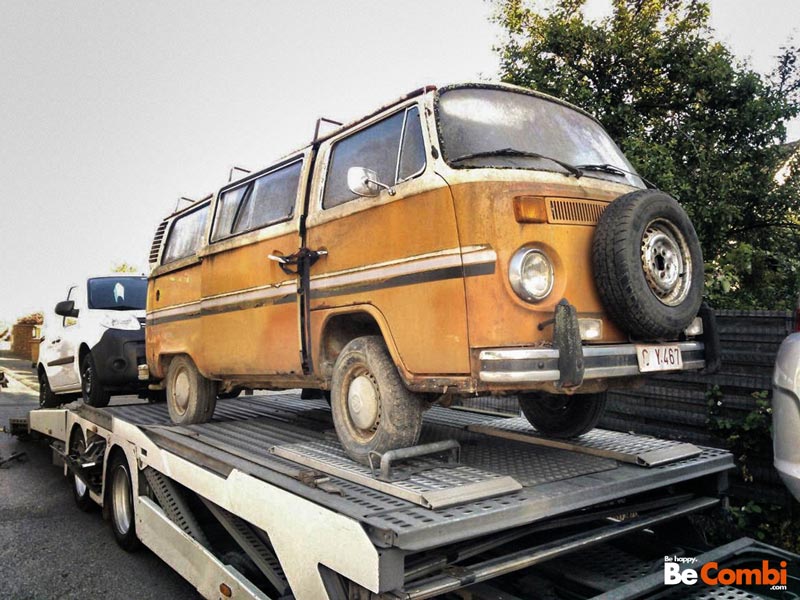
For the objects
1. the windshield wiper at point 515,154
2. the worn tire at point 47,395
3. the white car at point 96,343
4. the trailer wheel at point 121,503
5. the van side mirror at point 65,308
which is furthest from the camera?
the worn tire at point 47,395

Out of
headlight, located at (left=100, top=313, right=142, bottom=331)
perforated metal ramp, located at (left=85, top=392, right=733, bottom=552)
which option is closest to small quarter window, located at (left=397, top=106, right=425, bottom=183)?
perforated metal ramp, located at (left=85, top=392, right=733, bottom=552)

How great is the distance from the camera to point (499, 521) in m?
2.35

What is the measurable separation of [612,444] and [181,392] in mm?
3520

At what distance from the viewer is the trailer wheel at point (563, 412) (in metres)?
3.86

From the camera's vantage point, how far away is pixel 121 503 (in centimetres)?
483

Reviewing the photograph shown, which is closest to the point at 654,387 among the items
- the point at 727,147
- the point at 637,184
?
the point at 637,184

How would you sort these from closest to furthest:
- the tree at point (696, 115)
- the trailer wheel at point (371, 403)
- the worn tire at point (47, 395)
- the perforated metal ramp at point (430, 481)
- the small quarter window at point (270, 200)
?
1. the perforated metal ramp at point (430, 481)
2. the trailer wheel at point (371, 403)
3. the small quarter window at point (270, 200)
4. the worn tire at point (47, 395)
5. the tree at point (696, 115)

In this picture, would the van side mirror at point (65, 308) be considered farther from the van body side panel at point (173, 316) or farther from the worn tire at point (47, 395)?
the van body side panel at point (173, 316)

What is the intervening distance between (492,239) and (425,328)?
545mm

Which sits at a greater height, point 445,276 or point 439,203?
point 439,203

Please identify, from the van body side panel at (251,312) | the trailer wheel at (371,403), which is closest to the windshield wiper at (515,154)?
the trailer wheel at (371,403)

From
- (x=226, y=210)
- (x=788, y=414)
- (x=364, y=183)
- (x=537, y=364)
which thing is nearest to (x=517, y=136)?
(x=364, y=183)

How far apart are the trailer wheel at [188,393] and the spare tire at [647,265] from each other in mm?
3353

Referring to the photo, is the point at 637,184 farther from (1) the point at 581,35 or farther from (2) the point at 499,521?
(1) the point at 581,35
